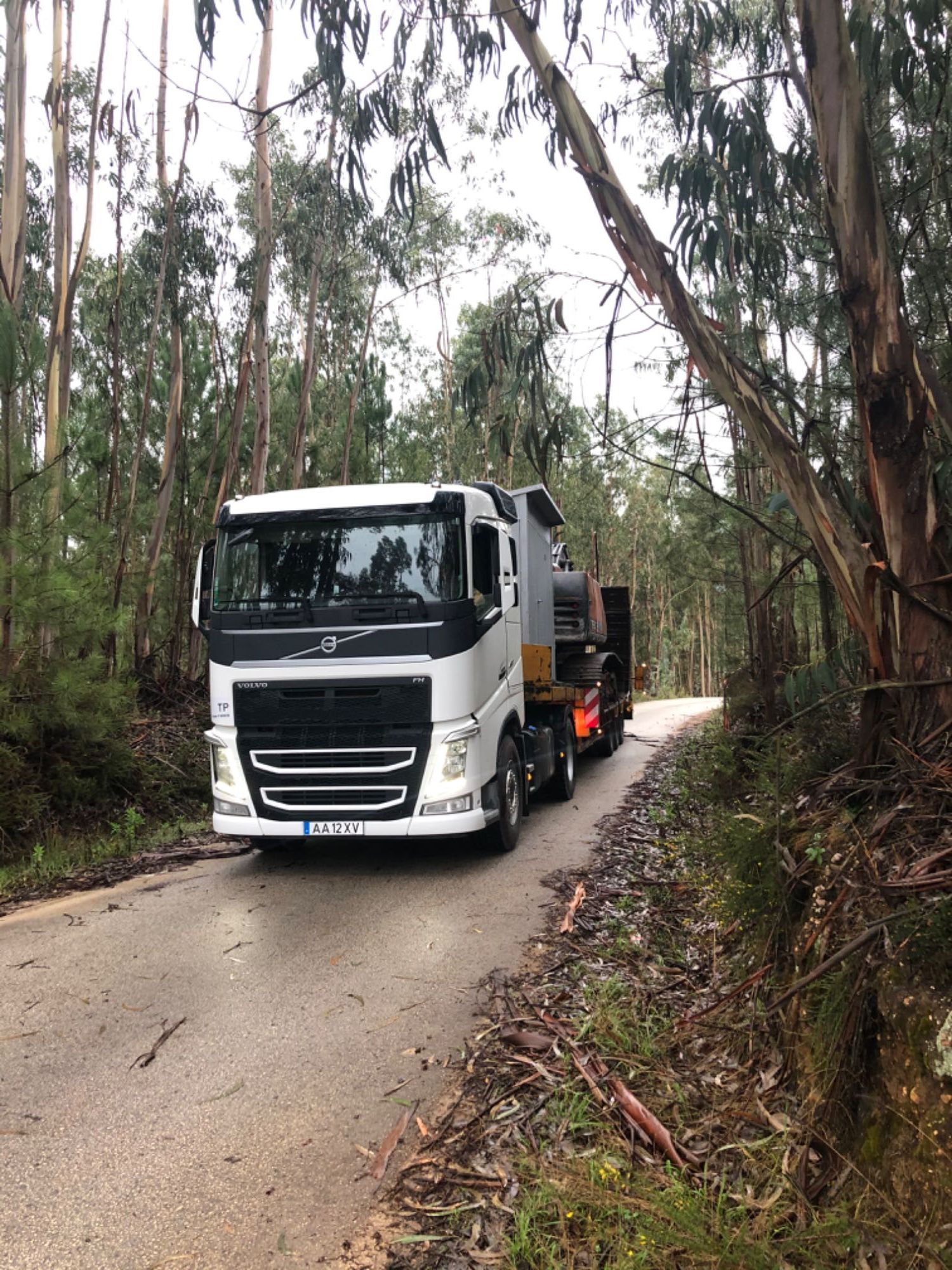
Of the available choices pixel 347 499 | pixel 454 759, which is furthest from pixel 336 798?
pixel 347 499

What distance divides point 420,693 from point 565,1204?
4050mm

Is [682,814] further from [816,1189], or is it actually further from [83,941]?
[816,1189]

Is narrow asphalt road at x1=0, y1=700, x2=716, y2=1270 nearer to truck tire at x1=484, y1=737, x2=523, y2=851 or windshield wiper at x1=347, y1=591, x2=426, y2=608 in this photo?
truck tire at x1=484, y1=737, x2=523, y2=851

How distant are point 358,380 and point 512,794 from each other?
16927 millimetres

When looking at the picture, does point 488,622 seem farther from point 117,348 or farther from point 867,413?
point 117,348

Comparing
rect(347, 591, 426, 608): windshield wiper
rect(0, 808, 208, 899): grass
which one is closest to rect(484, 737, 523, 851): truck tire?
rect(347, 591, 426, 608): windshield wiper

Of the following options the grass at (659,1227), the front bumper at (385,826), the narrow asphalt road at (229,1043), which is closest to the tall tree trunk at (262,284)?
the front bumper at (385,826)

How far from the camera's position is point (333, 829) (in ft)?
21.5

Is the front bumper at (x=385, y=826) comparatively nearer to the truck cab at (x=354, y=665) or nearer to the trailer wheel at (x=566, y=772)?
the truck cab at (x=354, y=665)

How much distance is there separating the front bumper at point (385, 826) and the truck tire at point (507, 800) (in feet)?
1.60

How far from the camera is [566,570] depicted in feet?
45.4

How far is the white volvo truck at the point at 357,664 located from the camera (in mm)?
6496

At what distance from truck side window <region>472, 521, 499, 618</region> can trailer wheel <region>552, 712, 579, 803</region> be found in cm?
355

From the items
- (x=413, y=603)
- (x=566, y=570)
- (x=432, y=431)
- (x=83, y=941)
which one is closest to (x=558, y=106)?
(x=413, y=603)
